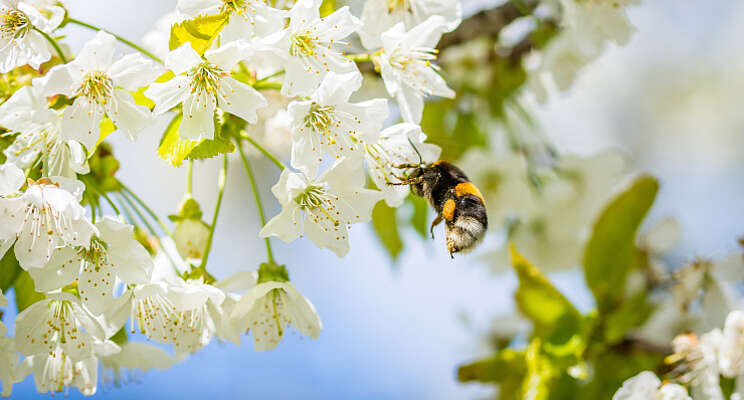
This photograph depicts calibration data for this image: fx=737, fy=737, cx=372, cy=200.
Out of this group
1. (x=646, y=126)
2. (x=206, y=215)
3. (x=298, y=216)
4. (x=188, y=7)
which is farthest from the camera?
(x=646, y=126)

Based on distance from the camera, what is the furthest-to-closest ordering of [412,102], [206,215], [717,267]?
[717,267], [206,215], [412,102]

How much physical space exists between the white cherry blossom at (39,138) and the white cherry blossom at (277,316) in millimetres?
Answer: 475

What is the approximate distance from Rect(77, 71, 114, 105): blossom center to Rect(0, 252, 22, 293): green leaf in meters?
0.38

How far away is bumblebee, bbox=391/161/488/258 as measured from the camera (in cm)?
164

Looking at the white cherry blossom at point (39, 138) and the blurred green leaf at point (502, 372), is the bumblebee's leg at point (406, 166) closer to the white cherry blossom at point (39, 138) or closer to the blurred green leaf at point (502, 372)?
the white cherry blossom at point (39, 138)

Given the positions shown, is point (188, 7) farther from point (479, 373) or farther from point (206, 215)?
point (479, 373)

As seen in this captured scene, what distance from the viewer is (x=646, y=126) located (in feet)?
17.5

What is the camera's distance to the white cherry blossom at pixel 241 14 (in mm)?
1428

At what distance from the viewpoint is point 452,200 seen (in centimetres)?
171

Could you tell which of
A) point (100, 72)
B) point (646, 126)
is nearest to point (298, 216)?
point (100, 72)

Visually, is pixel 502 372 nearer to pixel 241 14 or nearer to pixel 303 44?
pixel 303 44

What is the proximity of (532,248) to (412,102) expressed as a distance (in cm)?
122

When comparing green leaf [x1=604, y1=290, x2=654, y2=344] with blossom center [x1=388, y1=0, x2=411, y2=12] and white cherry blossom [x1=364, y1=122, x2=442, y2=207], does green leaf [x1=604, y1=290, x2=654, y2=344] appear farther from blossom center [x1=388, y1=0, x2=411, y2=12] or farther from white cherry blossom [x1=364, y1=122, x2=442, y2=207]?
blossom center [x1=388, y1=0, x2=411, y2=12]

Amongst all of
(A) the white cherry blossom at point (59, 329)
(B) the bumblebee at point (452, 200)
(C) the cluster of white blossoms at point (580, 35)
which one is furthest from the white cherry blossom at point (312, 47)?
(C) the cluster of white blossoms at point (580, 35)
